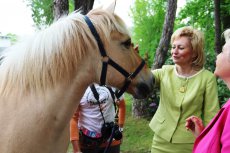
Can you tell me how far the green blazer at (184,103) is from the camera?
245cm

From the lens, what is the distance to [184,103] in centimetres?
245

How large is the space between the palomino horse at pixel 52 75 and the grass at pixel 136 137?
391 cm

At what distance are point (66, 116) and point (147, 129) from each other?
5725 mm

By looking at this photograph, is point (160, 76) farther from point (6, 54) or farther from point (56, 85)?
point (6, 54)

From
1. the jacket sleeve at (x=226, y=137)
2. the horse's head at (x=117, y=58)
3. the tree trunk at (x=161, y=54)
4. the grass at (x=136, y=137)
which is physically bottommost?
the grass at (x=136, y=137)

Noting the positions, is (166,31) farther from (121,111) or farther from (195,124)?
(195,124)

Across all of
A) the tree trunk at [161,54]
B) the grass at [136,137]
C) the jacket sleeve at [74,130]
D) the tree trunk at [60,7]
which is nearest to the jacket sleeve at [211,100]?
the jacket sleeve at [74,130]

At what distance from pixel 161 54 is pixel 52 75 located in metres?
6.40

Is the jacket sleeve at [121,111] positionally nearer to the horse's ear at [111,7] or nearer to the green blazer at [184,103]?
the green blazer at [184,103]

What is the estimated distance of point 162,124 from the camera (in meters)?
2.55

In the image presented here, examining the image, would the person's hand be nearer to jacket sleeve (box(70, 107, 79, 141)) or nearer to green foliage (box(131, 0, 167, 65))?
jacket sleeve (box(70, 107, 79, 141))

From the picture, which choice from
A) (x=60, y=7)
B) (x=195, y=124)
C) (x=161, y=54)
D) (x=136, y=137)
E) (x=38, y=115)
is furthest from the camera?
(x=161, y=54)

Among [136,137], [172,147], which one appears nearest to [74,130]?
[172,147]

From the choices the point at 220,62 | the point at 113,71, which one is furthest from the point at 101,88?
the point at 220,62
